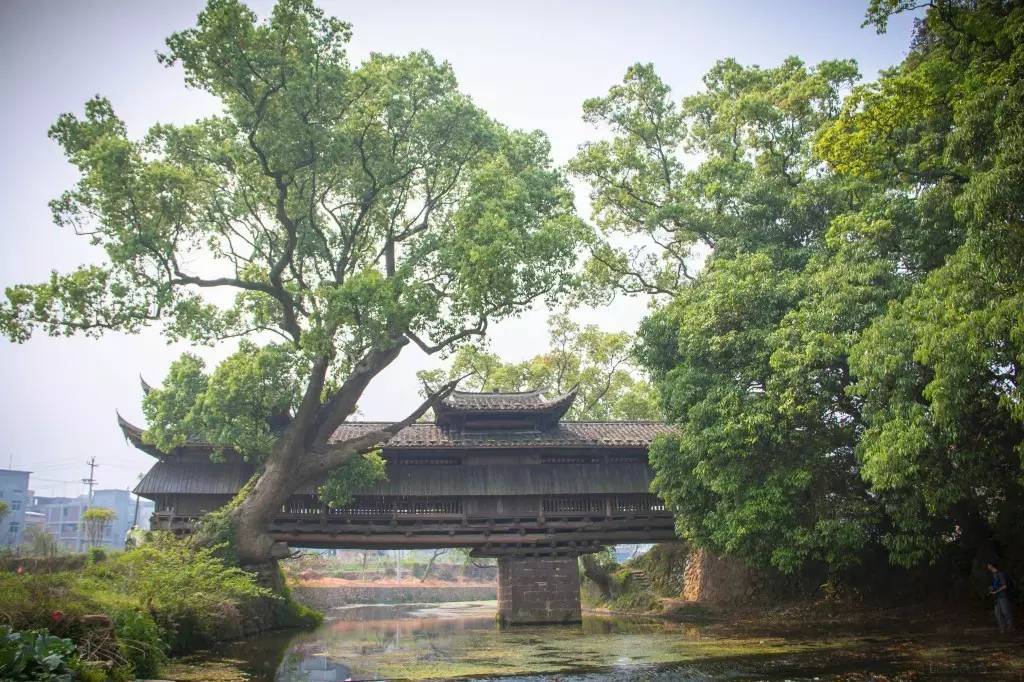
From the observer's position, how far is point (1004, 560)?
575 inches

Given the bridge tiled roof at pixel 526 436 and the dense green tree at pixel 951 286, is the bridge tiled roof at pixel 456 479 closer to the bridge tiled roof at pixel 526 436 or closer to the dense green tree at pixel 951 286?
the bridge tiled roof at pixel 526 436

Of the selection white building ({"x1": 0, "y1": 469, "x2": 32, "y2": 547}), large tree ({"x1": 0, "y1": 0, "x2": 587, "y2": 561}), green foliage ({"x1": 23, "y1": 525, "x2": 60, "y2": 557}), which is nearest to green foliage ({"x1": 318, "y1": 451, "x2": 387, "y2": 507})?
large tree ({"x1": 0, "y1": 0, "x2": 587, "y2": 561})

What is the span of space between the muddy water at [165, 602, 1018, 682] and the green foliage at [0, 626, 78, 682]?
3.02 metres

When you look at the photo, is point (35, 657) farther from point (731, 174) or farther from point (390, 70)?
point (731, 174)

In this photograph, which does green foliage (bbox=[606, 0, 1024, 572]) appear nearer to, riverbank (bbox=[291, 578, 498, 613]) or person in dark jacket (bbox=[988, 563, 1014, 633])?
person in dark jacket (bbox=[988, 563, 1014, 633])

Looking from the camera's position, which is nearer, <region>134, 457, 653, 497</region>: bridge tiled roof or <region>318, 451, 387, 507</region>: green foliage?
<region>318, 451, 387, 507</region>: green foliage

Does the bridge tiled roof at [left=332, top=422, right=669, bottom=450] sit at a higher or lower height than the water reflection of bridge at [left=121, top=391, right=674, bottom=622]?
higher

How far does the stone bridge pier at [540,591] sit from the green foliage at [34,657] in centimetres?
1547

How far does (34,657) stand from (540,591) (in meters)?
16.4

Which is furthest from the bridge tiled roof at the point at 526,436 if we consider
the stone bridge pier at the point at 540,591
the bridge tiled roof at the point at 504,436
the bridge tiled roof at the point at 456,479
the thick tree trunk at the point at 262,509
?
the stone bridge pier at the point at 540,591


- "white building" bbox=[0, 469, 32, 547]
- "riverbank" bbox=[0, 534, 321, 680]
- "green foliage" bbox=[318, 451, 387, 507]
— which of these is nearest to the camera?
"riverbank" bbox=[0, 534, 321, 680]

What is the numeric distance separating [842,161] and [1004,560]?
8917mm

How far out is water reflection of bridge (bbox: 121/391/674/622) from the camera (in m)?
21.1

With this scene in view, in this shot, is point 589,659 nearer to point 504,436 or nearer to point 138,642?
point 138,642
